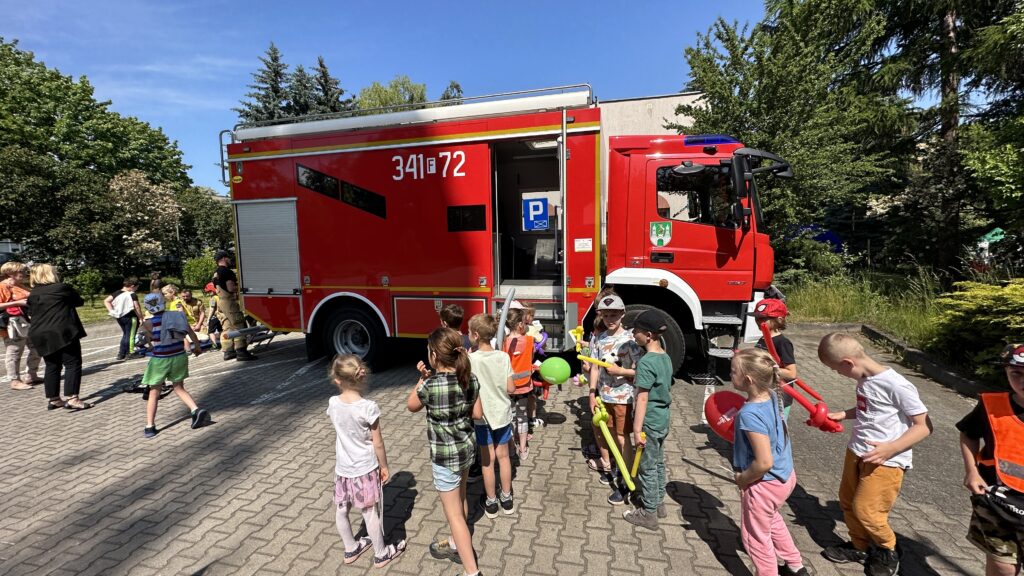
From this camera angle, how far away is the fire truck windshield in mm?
5375

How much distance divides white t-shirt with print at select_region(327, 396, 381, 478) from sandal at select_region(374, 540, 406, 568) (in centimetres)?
55

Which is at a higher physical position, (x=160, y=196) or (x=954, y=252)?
(x=160, y=196)

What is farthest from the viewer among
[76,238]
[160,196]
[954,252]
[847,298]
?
[160,196]

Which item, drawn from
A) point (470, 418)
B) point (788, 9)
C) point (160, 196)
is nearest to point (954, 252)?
point (788, 9)

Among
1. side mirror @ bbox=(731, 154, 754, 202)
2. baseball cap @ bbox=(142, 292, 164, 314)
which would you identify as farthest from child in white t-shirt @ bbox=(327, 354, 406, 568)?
side mirror @ bbox=(731, 154, 754, 202)

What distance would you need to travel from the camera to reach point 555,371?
3330 millimetres

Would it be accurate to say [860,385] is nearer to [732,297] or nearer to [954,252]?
[732,297]

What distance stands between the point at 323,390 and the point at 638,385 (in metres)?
4.66

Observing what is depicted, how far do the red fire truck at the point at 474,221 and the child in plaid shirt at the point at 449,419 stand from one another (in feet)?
10.3

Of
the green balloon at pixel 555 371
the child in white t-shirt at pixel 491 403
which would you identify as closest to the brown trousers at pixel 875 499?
the green balloon at pixel 555 371

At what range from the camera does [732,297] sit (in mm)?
5418

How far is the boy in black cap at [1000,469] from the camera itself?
179 cm

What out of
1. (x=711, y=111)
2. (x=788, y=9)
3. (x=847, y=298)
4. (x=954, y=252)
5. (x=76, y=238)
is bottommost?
(x=847, y=298)

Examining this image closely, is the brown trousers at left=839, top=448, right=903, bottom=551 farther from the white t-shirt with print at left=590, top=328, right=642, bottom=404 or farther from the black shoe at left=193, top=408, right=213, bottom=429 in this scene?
the black shoe at left=193, top=408, right=213, bottom=429
